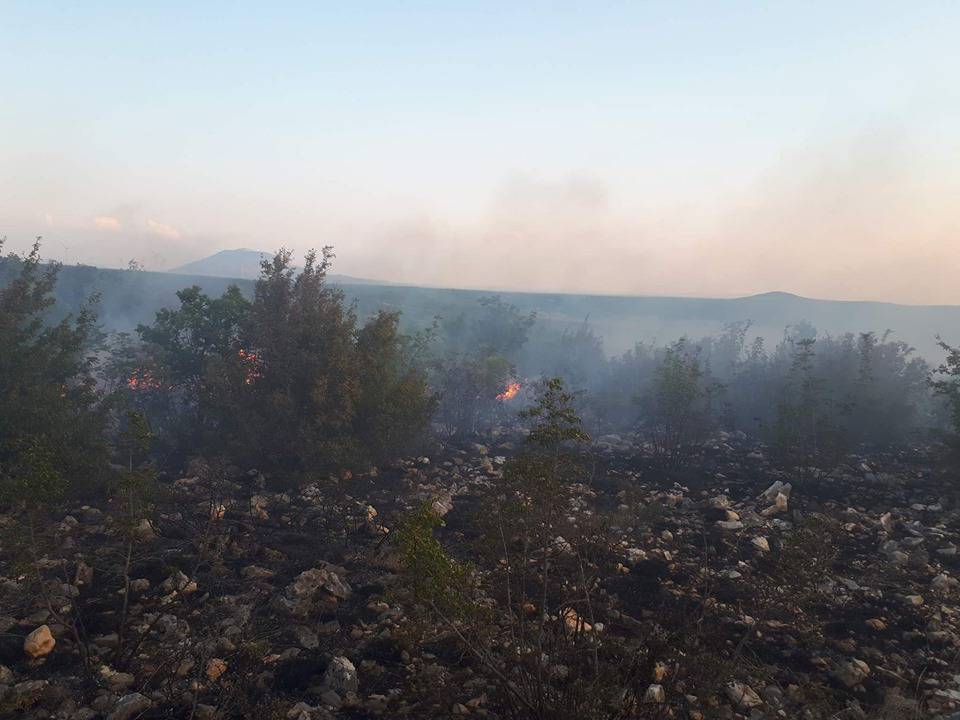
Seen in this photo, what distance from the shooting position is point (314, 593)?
6641 mm

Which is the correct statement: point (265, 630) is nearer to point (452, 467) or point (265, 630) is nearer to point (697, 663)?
point (697, 663)

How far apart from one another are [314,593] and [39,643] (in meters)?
2.65

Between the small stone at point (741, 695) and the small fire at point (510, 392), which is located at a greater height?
the small fire at point (510, 392)

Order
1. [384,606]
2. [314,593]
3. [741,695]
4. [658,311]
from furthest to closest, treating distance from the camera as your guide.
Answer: [658,311] → [314,593] → [384,606] → [741,695]

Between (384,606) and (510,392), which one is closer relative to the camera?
(384,606)

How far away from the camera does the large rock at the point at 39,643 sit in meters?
4.93

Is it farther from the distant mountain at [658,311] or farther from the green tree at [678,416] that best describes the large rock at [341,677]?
the distant mountain at [658,311]

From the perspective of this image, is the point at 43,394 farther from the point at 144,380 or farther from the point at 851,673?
the point at 851,673

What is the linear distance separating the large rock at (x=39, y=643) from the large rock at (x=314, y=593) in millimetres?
2141

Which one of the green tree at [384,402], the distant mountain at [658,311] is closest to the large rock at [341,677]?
the green tree at [384,402]

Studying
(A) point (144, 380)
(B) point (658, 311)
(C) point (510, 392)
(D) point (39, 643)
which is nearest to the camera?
(D) point (39, 643)

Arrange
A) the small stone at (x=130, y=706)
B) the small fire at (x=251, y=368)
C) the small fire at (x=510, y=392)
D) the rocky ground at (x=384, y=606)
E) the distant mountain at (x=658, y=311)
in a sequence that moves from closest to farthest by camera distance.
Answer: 1. the small stone at (x=130, y=706)
2. the rocky ground at (x=384, y=606)
3. the small fire at (x=251, y=368)
4. the small fire at (x=510, y=392)
5. the distant mountain at (x=658, y=311)

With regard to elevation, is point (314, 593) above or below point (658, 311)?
below

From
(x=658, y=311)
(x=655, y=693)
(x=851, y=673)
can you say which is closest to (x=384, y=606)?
(x=655, y=693)
